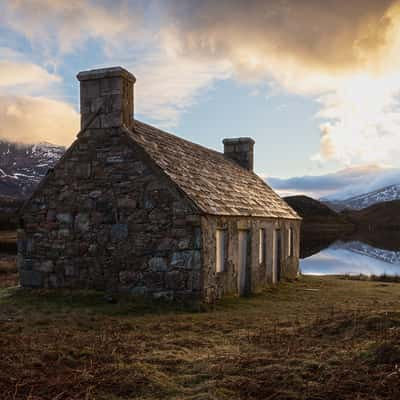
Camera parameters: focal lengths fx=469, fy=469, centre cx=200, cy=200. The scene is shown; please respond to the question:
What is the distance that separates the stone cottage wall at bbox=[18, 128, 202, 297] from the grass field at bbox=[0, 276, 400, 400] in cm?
78

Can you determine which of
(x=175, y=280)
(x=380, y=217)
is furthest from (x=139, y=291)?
(x=380, y=217)

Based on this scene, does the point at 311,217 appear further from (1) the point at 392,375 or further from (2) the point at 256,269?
(1) the point at 392,375

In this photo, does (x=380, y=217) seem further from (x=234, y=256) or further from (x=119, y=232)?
(x=119, y=232)

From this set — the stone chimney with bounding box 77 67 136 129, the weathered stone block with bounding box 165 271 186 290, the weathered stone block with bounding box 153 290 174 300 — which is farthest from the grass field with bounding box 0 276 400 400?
the stone chimney with bounding box 77 67 136 129

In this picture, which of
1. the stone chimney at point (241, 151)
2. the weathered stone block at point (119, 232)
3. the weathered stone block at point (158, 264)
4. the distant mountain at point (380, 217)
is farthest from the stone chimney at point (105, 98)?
the distant mountain at point (380, 217)

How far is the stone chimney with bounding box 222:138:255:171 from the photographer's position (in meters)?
22.5

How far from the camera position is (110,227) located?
40.0 ft

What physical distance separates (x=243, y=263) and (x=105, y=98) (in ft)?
20.4

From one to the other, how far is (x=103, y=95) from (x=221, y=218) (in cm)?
460

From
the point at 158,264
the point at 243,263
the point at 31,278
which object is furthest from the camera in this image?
the point at 243,263

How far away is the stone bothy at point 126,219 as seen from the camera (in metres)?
11.4

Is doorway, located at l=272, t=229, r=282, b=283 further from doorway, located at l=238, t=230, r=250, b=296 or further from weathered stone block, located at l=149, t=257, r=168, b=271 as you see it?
weathered stone block, located at l=149, t=257, r=168, b=271

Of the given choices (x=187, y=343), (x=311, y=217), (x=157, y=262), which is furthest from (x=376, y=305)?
(x=311, y=217)

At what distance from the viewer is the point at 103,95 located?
12.7 m
